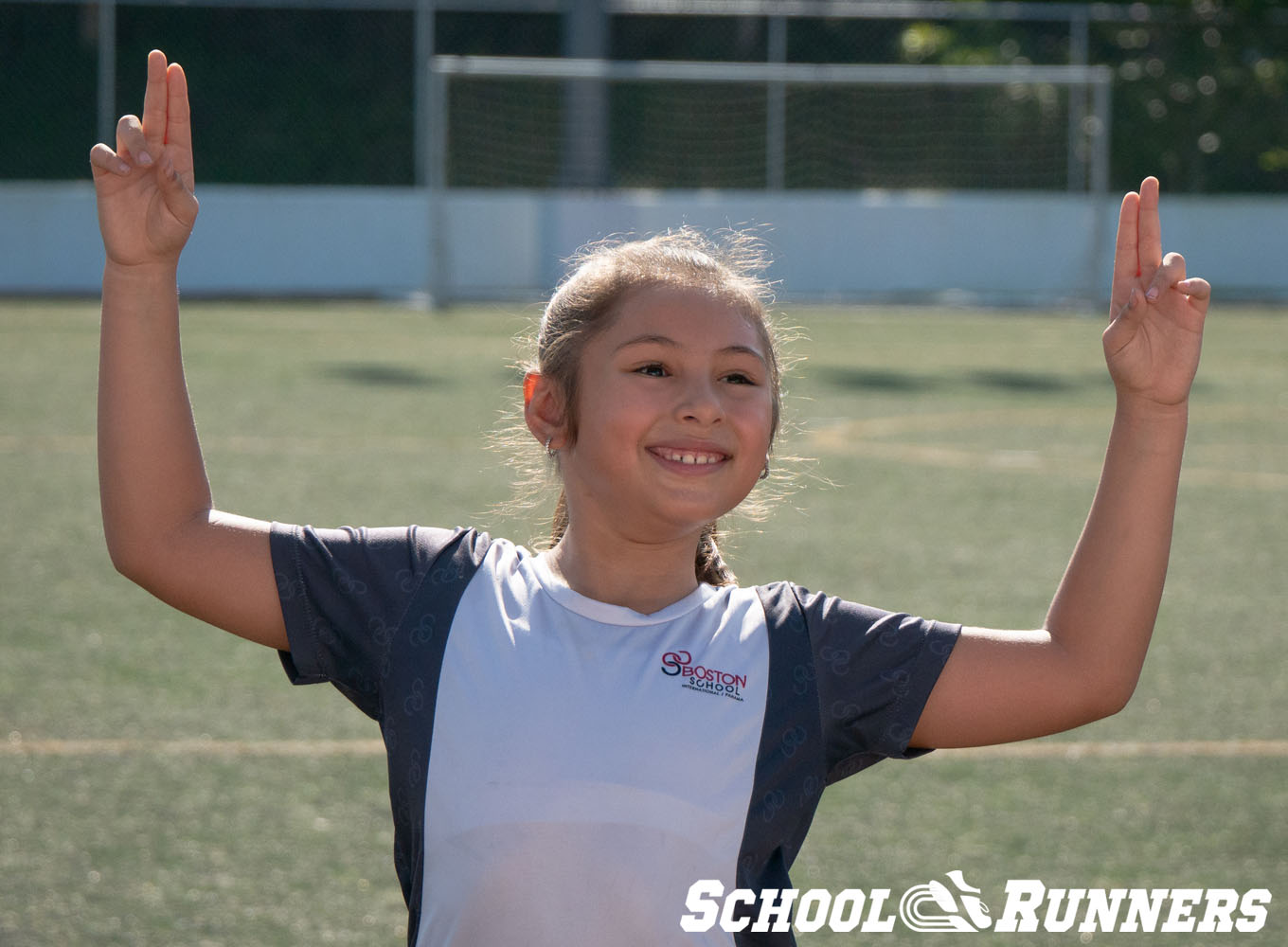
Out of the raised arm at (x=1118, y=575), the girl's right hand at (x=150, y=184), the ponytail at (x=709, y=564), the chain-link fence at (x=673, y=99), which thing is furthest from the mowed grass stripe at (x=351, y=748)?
the chain-link fence at (x=673, y=99)

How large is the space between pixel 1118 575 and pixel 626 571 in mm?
537

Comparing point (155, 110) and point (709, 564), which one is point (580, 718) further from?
point (155, 110)

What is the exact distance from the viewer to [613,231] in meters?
19.9

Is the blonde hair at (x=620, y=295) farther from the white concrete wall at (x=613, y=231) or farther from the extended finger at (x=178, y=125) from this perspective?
the white concrete wall at (x=613, y=231)

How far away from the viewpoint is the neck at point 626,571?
6.40 ft

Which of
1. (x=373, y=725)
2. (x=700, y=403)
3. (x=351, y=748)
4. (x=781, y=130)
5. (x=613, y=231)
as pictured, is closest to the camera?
(x=700, y=403)

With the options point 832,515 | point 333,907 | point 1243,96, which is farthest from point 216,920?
point 1243,96

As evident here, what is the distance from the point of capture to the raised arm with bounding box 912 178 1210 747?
1.89m

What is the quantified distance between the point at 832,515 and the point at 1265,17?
17722 millimetres

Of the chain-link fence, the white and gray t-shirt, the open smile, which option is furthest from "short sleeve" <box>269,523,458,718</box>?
the chain-link fence

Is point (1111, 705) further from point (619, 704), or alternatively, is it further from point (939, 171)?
point (939, 171)

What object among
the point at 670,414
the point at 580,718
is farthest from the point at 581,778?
the point at 670,414

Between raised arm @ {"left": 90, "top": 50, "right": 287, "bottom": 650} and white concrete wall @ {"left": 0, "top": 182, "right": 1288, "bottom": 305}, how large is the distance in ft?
56.3

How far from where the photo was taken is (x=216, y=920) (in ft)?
10.3
